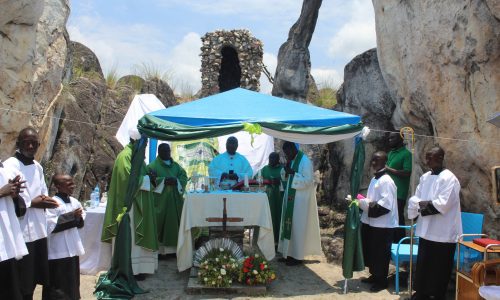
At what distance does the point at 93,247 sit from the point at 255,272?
8.24 feet

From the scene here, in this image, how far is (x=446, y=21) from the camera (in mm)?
7285

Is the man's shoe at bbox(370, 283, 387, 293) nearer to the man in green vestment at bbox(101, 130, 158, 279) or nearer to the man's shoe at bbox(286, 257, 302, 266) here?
the man's shoe at bbox(286, 257, 302, 266)

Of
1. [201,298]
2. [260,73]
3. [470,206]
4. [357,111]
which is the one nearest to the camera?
[201,298]

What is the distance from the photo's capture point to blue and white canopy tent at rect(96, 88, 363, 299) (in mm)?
6434

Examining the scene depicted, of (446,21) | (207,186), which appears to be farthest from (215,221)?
(446,21)

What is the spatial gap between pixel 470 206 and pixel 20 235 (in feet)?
18.7

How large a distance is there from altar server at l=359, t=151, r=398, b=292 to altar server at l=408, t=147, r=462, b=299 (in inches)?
23.7

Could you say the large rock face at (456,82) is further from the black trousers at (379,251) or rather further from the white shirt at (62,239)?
the white shirt at (62,239)

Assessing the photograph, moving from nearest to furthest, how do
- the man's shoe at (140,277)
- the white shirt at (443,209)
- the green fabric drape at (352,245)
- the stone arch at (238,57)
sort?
the white shirt at (443,209) → the green fabric drape at (352,245) → the man's shoe at (140,277) → the stone arch at (238,57)

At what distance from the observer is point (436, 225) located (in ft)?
18.7

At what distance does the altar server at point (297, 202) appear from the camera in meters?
7.75

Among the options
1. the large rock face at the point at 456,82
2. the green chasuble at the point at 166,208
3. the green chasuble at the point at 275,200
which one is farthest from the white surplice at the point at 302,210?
the large rock face at the point at 456,82

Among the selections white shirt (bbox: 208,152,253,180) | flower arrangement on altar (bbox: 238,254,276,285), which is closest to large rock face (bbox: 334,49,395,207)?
white shirt (bbox: 208,152,253,180)

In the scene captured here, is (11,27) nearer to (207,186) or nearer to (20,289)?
(207,186)
